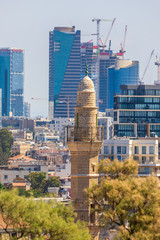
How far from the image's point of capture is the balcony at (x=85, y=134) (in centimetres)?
5853

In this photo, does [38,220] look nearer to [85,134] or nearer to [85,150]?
[85,150]

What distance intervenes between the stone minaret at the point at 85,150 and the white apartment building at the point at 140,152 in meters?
32.2

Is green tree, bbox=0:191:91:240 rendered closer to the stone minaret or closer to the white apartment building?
the stone minaret

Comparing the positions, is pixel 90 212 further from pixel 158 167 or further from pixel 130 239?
pixel 158 167

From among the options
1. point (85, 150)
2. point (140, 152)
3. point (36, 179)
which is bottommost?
point (36, 179)

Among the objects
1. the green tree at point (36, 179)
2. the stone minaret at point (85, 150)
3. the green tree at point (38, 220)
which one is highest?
the stone minaret at point (85, 150)

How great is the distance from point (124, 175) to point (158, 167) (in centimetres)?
3689

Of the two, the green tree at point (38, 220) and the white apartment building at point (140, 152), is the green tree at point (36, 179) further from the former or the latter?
the green tree at point (38, 220)

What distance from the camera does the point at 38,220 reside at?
5241 centimetres

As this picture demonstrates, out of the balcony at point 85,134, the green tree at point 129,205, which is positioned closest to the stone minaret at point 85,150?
the balcony at point 85,134

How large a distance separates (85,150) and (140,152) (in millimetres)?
50503

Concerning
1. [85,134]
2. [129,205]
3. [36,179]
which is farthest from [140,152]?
[36,179]

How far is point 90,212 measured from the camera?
2245 inches

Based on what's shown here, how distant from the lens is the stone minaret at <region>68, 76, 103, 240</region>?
57500mm
